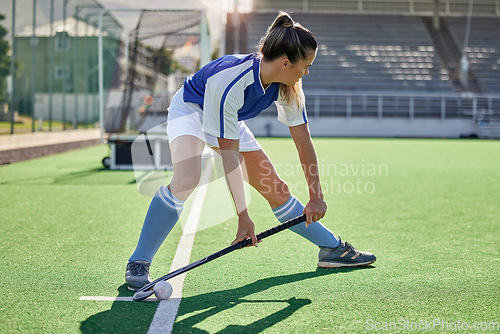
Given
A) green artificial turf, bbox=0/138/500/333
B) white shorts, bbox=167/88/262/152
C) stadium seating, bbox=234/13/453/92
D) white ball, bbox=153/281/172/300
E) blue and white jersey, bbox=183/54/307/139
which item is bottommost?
green artificial turf, bbox=0/138/500/333

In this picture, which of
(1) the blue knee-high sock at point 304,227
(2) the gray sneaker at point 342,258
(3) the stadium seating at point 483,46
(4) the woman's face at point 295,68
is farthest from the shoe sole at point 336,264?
(3) the stadium seating at point 483,46

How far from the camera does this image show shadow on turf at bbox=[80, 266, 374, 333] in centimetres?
243

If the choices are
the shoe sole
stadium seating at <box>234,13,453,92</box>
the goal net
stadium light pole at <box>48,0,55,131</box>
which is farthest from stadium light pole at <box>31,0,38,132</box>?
stadium seating at <box>234,13,453,92</box>

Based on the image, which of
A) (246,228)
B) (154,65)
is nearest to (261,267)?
(246,228)

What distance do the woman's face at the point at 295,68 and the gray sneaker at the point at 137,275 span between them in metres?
1.26

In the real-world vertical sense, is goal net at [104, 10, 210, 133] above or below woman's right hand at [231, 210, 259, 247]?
above

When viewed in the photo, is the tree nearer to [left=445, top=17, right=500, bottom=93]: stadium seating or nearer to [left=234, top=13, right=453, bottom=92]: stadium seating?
[left=234, top=13, right=453, bottom=92]: stadium seating

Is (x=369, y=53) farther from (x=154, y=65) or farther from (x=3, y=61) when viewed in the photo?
(x=3, y=61)

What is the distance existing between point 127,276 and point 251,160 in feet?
3.13

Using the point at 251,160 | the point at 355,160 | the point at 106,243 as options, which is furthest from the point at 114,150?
the point at 251,160

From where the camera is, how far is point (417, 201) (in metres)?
6.35

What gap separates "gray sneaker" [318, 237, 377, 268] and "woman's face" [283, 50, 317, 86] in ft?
3.94

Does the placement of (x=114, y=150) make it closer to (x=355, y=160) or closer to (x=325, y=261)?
(x=355, y=160)

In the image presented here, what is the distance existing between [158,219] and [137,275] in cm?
32
